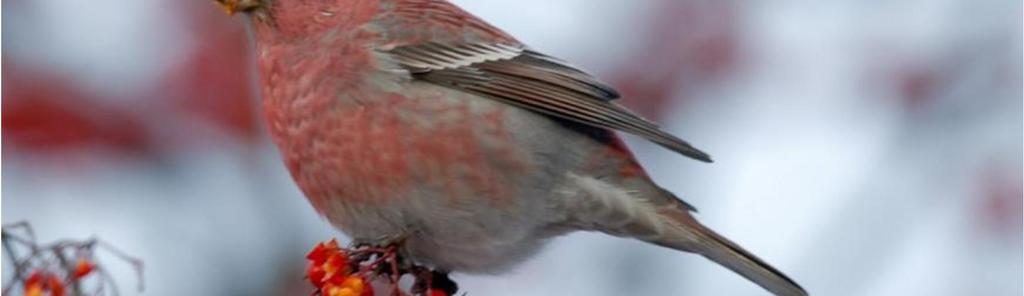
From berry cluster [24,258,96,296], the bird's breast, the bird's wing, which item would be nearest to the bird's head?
the bird's breast

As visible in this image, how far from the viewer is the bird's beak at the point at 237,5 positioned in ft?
16.0

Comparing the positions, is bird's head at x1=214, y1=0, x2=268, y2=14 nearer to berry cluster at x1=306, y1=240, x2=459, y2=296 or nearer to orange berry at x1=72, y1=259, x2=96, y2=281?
berry cluster at x1=306, y1=240, x2=459, y2=296

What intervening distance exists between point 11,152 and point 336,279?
12.2 ft

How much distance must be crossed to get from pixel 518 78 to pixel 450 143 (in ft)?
1.27

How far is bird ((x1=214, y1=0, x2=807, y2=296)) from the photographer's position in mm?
4848

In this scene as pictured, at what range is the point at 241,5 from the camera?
4980 millimetres

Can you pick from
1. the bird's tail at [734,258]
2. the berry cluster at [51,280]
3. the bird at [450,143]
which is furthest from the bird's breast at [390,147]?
the berry cluster at [51,280]

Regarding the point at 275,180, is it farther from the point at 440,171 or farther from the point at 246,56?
the point at 440,171

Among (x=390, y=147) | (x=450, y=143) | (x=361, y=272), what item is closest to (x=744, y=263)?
(x=450, y=143)

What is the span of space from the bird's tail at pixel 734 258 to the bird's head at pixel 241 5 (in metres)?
1.36

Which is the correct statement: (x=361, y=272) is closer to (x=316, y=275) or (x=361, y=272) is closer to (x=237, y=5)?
(x=316, y=275)

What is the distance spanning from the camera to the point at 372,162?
4.84 metres

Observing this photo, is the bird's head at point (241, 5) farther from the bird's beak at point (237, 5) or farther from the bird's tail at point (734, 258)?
the bird's tail at point (734, 258)

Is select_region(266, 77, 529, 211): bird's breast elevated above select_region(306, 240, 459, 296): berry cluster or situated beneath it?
elevated above
